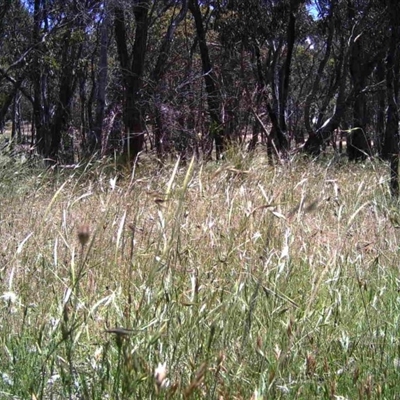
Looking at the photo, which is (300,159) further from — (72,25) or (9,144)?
(72,25)

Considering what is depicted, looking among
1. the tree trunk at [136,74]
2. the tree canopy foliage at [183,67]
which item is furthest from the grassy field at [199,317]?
the tree trunk at [136,74]

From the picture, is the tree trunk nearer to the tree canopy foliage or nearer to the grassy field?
the tree canopy foliage

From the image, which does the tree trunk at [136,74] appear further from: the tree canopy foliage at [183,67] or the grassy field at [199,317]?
the grassy field at [199,317]

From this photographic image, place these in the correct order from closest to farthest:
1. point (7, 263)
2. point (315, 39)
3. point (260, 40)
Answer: point (7, 263) < point (260, 40) < point (315, 39)

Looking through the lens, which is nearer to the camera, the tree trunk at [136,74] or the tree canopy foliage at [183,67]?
the tree canopy foliage at [183,67]

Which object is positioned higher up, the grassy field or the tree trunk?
the tree trunk

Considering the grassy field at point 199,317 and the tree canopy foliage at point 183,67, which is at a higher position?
the tree canopy foliage at point 183,67

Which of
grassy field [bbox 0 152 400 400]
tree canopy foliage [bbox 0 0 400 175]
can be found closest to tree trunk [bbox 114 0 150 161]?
tree canopy foliage [bbox 0 0 400 175]

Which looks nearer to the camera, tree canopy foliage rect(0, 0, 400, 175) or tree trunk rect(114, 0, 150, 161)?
tree canopy foliage rect(0, 0, 400, 175)

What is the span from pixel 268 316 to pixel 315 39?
720 inches

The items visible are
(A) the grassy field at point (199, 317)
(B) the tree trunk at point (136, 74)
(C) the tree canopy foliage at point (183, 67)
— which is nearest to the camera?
(A) the grassy field at point (199, 317)

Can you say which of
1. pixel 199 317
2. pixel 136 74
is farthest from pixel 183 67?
pixel 199 317

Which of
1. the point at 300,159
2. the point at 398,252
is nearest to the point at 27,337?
the point at 398,252

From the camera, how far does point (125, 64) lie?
12.0 meters
